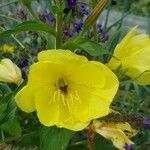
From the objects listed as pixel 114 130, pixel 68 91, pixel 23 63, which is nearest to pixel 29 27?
pixel 68 91

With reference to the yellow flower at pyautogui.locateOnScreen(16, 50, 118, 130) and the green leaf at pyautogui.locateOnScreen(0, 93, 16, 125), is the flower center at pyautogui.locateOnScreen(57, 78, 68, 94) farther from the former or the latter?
the green leaf at pyautogui.locateOnScreen(0, 93, 16, 125)

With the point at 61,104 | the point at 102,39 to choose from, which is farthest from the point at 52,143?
the point at 102,39

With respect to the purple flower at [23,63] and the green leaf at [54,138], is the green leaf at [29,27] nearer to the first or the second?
the green leaf at [54,138]

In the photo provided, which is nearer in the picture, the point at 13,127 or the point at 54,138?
the point at 54,138

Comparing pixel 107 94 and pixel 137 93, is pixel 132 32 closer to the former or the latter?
pixel 107 94

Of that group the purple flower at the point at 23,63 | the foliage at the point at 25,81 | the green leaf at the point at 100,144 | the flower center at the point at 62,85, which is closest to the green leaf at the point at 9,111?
the foliage at the point at 25,81

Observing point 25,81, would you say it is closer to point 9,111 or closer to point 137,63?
point 9,111
